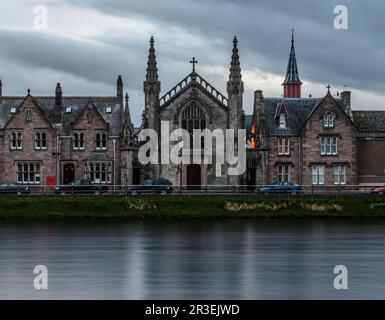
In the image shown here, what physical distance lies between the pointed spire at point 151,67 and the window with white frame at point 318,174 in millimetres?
17687

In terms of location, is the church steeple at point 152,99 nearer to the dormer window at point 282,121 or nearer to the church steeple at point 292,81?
the dormer window at point 282,121

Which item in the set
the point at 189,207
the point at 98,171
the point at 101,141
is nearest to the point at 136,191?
the point at 189,207

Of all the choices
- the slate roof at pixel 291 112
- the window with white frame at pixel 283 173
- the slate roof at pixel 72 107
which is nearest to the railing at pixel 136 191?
the window with white frame at pixel 283 173

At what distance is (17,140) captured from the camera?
98688 millimetres

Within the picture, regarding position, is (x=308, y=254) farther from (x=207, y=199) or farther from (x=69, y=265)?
(x=207, y=199)

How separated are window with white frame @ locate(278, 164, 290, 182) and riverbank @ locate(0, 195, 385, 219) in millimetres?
15794

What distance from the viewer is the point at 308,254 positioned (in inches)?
2154

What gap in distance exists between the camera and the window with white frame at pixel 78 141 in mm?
99000

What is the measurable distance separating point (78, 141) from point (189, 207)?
21305 mm

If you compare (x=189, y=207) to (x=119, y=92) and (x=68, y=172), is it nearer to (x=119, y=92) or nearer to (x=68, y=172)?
(x=68, y=172)

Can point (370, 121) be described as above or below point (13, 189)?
above

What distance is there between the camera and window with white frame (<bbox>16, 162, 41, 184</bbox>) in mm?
98125

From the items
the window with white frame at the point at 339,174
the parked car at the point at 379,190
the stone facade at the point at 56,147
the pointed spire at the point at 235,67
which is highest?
the pointed spire at the point at 235,67
